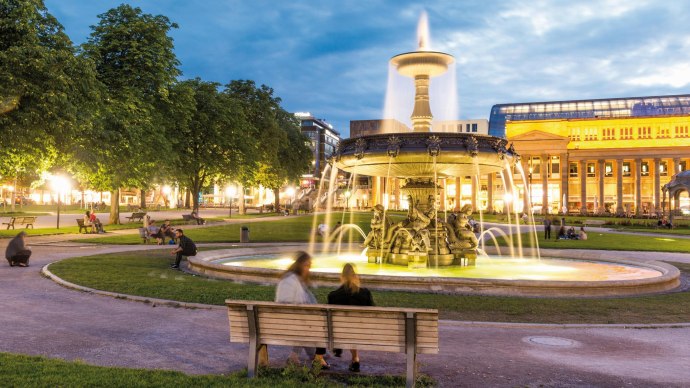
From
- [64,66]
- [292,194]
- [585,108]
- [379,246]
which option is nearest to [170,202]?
[292,194]

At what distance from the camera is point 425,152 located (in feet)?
47.0

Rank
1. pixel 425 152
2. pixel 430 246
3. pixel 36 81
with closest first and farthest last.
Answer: pixel 425 152
pixel 430 246
pixel 36 81

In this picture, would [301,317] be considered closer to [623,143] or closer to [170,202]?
[623,143]

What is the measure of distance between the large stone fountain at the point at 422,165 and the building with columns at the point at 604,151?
8004 cm

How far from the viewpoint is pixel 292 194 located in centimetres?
11362

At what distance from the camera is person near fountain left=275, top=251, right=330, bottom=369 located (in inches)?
275

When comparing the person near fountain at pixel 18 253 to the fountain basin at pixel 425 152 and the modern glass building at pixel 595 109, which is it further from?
the modern glass building at pixel 595 109

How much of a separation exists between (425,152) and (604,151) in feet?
307

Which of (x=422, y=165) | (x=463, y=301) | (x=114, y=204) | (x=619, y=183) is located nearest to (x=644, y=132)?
(x=619, y=183)

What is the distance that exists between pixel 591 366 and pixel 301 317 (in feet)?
13.2

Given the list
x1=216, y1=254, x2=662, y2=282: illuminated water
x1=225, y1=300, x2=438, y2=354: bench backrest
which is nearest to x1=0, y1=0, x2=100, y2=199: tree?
x1=216, y1=254, x2=662, y2=282: illuminated water

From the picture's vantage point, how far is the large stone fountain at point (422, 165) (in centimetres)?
1448

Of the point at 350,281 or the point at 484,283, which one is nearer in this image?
the point at 350,281

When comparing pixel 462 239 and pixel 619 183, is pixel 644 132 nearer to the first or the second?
pixel 619 183
